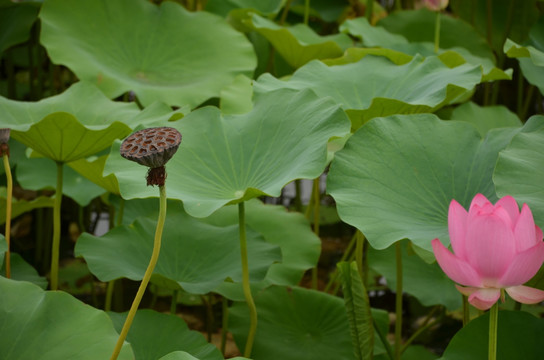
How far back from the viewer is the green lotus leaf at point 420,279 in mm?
1501

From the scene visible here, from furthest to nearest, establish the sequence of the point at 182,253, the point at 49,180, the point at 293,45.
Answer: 1. the point at 293,45
2. the point at 49,180
3. the point at 182,253

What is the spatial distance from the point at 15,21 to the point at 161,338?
50.1 inches

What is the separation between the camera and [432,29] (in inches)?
90.4

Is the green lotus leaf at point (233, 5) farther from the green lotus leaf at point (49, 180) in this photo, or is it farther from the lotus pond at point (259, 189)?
the green lotus leaf at point (49, 180)

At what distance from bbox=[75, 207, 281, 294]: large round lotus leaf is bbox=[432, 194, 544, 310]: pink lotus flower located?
20.1 inches

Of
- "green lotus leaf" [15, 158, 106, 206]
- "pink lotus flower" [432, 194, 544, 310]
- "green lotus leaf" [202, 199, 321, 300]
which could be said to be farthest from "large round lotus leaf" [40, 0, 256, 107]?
"pink lotus flower" [432, 194, 544, 310]

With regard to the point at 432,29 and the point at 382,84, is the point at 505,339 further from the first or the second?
the point at 432,29

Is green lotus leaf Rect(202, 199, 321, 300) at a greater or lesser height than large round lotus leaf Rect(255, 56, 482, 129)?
lesser

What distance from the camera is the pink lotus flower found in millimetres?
748

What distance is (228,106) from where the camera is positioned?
Answer: 1606 mm

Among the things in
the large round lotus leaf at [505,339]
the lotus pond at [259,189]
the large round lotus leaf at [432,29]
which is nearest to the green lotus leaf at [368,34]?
the lotus pond at [259,189]

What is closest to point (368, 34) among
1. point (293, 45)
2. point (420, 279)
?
point (293, 45)

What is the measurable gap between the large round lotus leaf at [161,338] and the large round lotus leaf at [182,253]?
69mm

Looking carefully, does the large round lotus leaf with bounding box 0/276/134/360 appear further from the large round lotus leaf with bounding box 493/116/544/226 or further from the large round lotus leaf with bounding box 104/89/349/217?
the large round lotus leaf with bounding box 493/116/544/226
